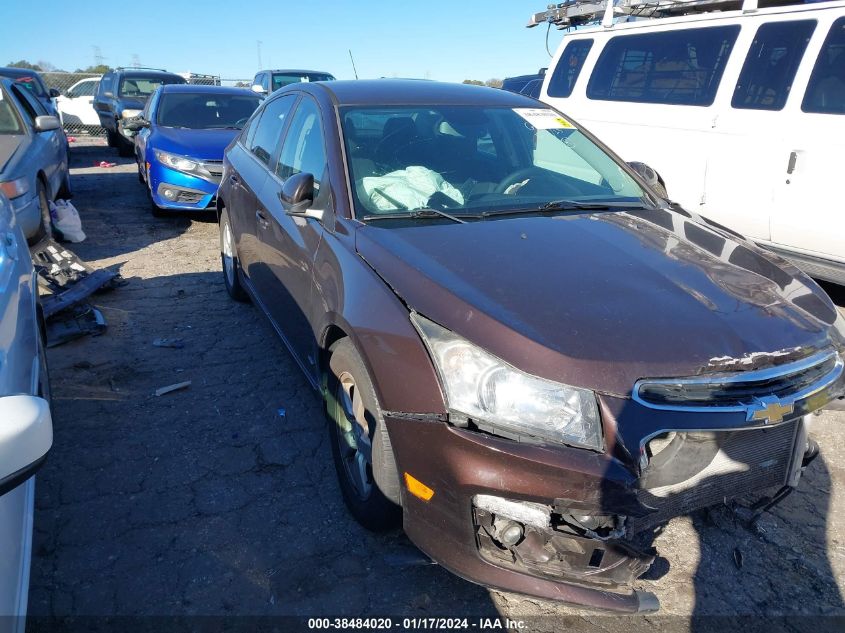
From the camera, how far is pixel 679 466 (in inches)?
76.7

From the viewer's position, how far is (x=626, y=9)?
21.6 ft

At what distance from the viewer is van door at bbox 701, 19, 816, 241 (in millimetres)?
4965

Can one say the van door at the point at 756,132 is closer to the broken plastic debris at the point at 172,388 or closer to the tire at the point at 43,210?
the broken plastic debris at the point at 172,388

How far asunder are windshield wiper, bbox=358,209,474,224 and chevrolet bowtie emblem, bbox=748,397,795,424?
1.37 m

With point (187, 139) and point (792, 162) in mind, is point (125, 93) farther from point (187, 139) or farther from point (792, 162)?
point (792, 162)

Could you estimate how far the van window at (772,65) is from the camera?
4.94 metres

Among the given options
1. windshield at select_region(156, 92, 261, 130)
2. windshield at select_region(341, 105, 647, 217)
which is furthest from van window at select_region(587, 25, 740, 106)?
windshield at select_region(156, 92, 261, 130)

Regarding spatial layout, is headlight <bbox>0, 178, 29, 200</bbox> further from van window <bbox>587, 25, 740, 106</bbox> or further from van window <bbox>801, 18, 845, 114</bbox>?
van window <bbox>801, 18, 845, 114</bbox>

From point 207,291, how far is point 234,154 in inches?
52.9

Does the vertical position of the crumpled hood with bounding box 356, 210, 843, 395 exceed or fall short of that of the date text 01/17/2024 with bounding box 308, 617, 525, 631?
it exceeds it

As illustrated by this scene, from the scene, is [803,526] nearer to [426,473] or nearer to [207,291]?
[426,473]

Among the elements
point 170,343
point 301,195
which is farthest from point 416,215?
point 170,343

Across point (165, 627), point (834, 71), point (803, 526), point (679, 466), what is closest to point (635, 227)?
point (679, 466)

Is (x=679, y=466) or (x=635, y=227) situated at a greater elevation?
(x=635, y=227)
